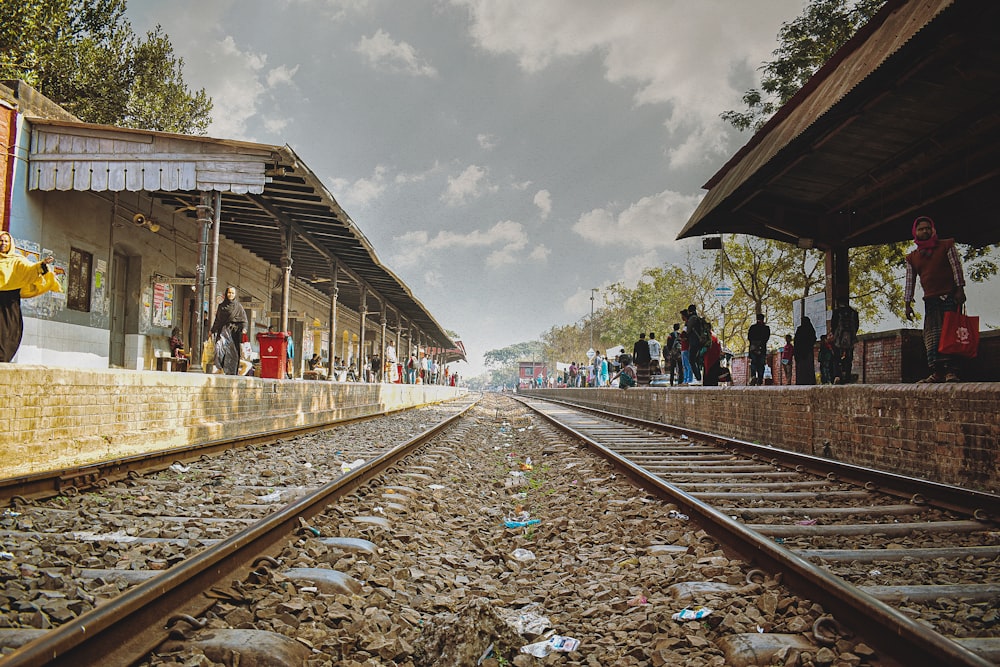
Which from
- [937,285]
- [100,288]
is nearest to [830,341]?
[937,285]

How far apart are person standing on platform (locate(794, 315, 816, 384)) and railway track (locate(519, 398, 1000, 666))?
7.00 metres

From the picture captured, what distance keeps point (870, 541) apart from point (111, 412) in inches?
267

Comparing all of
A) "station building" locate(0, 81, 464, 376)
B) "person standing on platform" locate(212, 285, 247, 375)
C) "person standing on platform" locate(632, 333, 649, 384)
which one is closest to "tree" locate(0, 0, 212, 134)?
"station building" locate(0, 81, 464, 376)

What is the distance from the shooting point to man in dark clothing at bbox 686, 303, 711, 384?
568 inches

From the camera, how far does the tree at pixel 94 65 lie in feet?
70.4

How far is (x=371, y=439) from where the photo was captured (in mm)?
9969

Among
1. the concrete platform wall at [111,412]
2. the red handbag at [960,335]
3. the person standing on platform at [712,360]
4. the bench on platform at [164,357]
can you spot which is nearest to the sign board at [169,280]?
the bench on platform at [164,357]

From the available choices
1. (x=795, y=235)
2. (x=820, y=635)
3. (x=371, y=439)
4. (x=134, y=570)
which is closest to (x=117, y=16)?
(x=371, y=439)

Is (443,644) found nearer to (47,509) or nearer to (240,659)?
(240,659)

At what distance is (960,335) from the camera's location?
613cm

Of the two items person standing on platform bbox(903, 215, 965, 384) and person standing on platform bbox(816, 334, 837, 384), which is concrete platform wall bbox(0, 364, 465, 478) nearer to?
person standing on platform bbox(903, 215, 965, 384)

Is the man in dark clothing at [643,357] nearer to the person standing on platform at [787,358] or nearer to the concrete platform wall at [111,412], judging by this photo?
the person standing on platform at [787,358]

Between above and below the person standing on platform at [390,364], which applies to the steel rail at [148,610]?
below

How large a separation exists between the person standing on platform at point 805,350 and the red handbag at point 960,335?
22.3 feet
